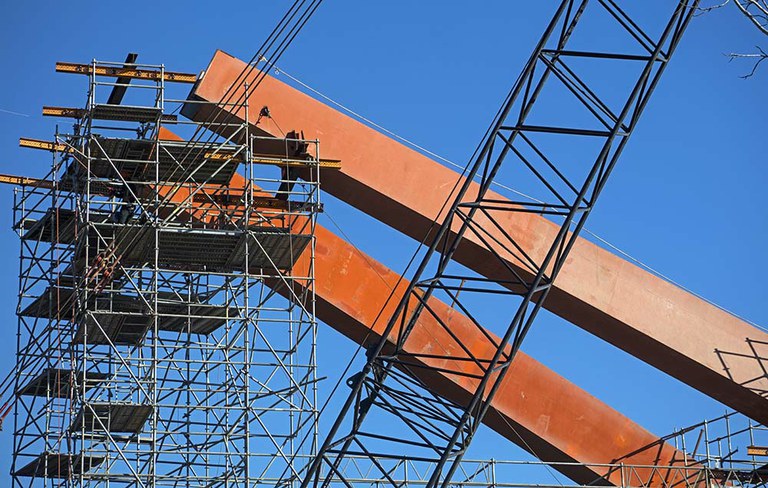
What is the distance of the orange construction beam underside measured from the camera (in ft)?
84.2

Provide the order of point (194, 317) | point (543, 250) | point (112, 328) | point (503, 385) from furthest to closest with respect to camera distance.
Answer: point (503, 385), point (112, 328), point (194, 317), point (543, 250)

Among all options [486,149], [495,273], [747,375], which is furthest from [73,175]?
[747,375]

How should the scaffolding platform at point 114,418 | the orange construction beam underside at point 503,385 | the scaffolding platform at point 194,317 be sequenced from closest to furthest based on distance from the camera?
the scaffolding platform at point 114,418 < the orange construction beam underside at point 503,385 < the scaffolding platform at point 194,317

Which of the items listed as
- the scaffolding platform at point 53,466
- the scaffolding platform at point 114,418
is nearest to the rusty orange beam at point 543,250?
the scaffolding platform at point 114,418

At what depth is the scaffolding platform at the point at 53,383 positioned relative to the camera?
1043 inches

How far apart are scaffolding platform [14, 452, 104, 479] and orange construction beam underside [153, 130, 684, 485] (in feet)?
15.6

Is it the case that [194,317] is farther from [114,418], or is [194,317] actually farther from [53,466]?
[53,466]

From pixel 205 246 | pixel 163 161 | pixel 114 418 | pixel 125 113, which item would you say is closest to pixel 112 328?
pixel 114 418

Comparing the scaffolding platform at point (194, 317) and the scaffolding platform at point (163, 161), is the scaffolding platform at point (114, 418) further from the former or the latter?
the scaffolding platform at point (163, 161)

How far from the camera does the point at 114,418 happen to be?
82.9 feet

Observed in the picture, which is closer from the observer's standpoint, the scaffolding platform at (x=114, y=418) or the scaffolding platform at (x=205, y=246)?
the scaffolding platform at (x=114, y=418)

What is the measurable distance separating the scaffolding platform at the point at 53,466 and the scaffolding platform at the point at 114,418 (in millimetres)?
594

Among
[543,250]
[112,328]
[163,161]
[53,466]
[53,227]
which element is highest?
[163,161]

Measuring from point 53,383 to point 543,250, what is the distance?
379 inches
